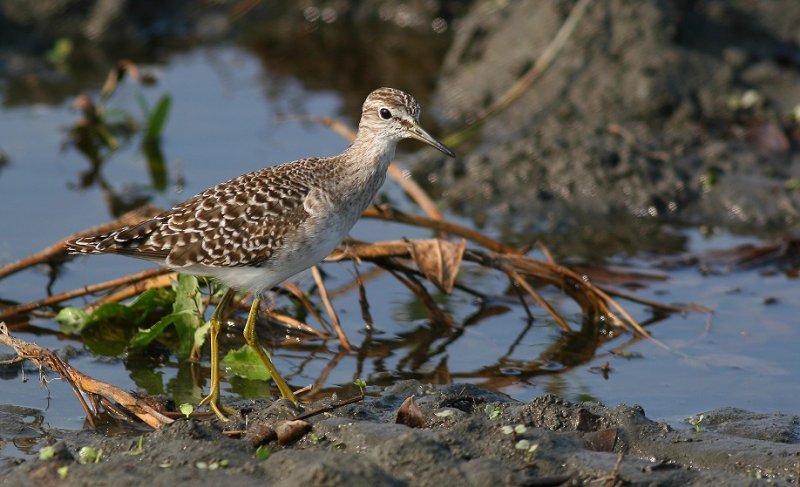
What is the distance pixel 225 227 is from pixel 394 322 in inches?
84.3

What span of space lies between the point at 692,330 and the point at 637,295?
0.72 meters

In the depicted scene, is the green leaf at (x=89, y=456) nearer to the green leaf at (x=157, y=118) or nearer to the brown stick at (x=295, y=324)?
the brown stick at (x=295, y=324)

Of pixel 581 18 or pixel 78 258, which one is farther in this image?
pixel 581 18

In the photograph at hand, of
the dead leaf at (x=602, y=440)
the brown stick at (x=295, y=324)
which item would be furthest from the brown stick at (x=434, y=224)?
the dead leaf at (x=602, y=440)

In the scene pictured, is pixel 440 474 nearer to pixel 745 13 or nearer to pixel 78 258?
pixel 78 258

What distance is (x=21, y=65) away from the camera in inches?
549

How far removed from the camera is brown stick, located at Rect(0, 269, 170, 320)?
840 centimetres

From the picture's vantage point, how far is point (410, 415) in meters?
6.39

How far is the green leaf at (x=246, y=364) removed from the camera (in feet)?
25.0

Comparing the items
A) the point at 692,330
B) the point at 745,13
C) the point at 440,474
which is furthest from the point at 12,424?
the point at 745,13

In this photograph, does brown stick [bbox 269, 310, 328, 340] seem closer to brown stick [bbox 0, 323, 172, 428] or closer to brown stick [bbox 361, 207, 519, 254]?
brown stick [bbox 361, 207, 519, 254]

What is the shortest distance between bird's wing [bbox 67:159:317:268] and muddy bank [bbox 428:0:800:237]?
12.9 feet

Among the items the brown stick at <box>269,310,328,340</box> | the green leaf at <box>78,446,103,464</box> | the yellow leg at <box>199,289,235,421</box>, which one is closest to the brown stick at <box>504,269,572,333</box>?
the brown stick at <box>269,310,328,340</box>

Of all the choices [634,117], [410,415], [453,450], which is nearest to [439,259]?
[410,415]
